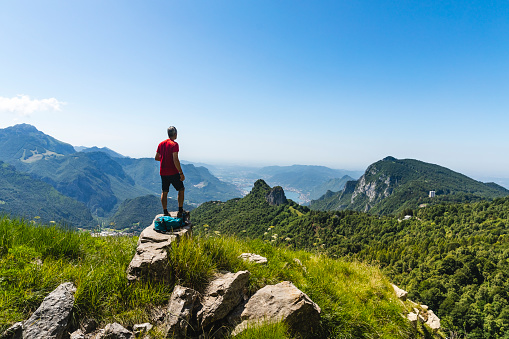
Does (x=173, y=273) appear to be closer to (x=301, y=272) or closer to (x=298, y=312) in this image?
(x=298, y=312)

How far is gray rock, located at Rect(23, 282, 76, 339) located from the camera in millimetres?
2820

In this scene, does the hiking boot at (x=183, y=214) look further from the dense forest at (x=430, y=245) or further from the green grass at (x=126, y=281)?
the green grass at (x=126, y=281)

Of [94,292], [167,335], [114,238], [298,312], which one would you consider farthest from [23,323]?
[298,312]

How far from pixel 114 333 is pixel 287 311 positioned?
272 centimetres

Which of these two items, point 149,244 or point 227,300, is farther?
point 149,244

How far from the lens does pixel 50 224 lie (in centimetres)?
582

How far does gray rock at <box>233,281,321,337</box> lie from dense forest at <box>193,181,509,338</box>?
122 inches

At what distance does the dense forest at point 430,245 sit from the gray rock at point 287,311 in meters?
3.10

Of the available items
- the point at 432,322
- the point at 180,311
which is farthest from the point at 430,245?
the point at 180,311

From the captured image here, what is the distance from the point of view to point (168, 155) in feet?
21.9

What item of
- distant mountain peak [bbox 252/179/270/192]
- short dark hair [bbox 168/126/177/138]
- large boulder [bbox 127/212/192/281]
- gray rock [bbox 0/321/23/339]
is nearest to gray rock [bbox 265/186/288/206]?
distant mountain peak [bbox 252/179/270/192]

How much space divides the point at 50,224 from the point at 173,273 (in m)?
4.14

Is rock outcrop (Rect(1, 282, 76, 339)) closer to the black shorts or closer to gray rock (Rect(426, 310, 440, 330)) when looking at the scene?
the black shorts

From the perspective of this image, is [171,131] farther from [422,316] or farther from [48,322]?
[422,316]
